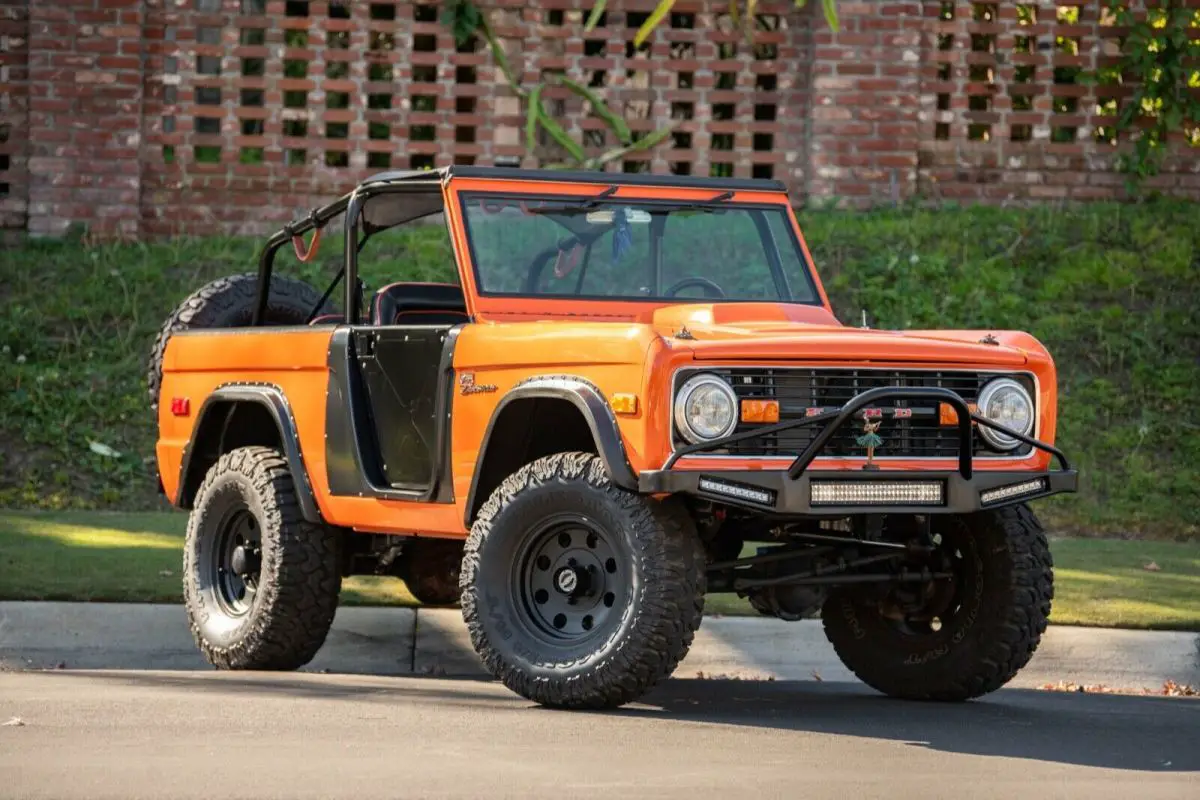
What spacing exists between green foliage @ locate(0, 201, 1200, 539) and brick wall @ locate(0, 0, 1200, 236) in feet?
1.49

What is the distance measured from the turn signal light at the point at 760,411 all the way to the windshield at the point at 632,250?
1.54 metres

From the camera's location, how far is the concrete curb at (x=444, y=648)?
29.1 ft

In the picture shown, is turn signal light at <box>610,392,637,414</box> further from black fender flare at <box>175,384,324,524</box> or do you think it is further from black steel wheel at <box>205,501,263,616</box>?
black steel wheel at <box>205,501,263,616</box>

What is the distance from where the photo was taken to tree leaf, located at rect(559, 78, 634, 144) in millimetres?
16469

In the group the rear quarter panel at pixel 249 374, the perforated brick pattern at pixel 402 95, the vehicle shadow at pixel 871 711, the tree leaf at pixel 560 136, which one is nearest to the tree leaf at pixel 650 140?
the perforated brick pattern at pixel 402 95

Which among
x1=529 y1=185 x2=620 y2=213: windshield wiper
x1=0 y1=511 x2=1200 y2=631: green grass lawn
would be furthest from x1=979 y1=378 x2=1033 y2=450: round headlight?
x1=0 y1=511 x2=1200 y2=631: green grass lawn

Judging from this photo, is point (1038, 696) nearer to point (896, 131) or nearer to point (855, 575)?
point (855, 575)

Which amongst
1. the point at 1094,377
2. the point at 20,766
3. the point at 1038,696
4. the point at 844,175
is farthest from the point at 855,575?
the point at 844,175

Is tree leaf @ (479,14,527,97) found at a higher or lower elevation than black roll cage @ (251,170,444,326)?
higher

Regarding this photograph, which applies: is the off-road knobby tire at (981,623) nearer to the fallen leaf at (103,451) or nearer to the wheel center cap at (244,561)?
the wheel center cap at (244,561)

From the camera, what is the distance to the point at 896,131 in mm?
16500

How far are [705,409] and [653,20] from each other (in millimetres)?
9916

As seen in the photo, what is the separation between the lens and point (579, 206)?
852 centimetres

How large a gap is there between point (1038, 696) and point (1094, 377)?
6617mm
